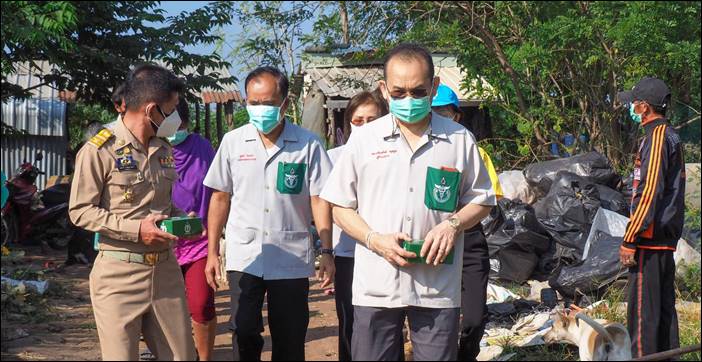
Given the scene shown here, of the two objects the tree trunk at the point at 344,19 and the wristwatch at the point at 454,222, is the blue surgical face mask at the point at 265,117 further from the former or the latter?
the tree trunk at the point at 344,19

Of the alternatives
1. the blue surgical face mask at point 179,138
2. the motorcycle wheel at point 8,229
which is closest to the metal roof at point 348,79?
the motorcycle wheel at point 8,229

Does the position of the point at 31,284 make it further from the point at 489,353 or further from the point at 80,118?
the point at 80,118

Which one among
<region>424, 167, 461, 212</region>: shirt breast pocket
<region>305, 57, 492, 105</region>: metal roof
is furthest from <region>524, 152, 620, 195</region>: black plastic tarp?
<region>424, 167, 461, 212</region>: shirt breast pocket

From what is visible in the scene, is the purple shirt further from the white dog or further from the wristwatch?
the white dog

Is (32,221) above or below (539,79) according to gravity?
below

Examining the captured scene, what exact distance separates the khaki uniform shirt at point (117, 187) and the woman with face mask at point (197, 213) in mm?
1404

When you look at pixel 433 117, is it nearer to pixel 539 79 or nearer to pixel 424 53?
pixel 424 53

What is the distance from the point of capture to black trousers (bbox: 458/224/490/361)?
5.09 metres

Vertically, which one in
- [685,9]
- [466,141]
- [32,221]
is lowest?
[32,221]

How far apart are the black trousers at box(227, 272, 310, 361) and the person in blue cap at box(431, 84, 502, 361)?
1.03 metres

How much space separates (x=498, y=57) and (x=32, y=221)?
6.83 m

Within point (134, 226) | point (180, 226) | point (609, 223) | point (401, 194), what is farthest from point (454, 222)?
point (609, 223)

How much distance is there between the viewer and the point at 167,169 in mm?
3949

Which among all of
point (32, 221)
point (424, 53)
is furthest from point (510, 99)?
point (424, 53)
